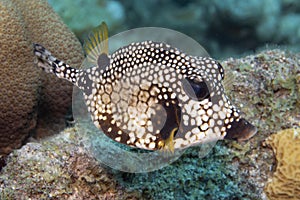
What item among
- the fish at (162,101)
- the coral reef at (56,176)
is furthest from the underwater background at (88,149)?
the fish at (162,101)

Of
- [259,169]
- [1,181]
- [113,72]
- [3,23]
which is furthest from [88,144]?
[259,169]

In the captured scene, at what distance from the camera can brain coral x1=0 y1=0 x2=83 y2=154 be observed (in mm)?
3287

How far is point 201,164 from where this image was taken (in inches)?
129

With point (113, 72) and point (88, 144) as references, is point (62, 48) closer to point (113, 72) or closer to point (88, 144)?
Result: point (88, 144)

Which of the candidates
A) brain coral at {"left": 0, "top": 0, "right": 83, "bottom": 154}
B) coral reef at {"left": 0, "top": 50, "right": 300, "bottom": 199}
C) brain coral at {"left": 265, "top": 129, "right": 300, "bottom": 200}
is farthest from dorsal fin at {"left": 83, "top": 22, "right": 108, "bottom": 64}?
brain coral at {"left": 265, "top": 129, "right": 300, "bottom": 200}

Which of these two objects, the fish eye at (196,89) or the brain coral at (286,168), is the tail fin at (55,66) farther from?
the brain coral at (286,168)

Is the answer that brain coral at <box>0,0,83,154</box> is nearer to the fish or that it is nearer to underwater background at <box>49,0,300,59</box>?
underwater background at <box>49,0,300,59</box>

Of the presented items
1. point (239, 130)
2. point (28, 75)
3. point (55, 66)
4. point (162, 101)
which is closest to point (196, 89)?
point (162, 101)

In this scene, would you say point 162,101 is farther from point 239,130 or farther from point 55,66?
point 55,66

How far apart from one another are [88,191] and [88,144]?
0.42 metres

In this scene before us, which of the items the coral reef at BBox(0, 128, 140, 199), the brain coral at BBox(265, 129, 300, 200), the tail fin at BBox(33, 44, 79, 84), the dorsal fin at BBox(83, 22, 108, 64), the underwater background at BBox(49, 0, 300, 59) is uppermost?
the underwater background at BBox(49, 0, 300, 59)

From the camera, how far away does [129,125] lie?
6.88 feet

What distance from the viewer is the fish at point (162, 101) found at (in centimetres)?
Result: 200

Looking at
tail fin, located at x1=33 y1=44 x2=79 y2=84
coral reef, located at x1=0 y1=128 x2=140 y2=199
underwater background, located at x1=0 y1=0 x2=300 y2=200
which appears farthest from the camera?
underwater background, located at x1=0 y1=0 x2=300 y2=200
